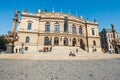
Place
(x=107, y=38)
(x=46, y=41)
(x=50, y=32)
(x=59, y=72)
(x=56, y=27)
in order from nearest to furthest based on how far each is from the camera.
A: (x=59, y=72)
(x=46, y=41)
(x=50, y=32)
(x=56, y=27)
(x=107, y=38)

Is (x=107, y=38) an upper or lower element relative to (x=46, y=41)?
upper

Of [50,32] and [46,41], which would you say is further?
[50,32]

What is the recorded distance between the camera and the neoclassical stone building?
3272cm

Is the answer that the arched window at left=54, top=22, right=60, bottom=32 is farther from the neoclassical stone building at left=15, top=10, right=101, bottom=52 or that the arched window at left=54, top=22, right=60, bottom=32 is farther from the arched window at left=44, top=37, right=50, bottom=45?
the arched window at left=44, top=37, right=50, bottom=45

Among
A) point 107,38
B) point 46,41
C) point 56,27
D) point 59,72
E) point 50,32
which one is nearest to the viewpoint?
point 59,72

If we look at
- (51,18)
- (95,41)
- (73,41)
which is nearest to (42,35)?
(51,18)

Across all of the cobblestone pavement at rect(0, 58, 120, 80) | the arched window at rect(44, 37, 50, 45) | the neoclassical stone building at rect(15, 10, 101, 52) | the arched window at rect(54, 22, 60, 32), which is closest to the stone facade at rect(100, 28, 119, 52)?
the neoclassical stone building at rect(15, 10, 101, 52)

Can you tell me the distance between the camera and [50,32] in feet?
113

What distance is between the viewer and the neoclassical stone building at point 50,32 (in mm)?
32719

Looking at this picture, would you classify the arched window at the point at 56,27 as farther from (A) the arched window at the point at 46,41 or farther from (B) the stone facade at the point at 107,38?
(B) the stone facade at the point at 107,38

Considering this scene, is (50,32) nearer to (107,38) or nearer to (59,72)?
(59,72)

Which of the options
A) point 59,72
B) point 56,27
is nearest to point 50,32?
point 56,27

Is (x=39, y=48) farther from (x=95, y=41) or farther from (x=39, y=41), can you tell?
(x=95, y=41)

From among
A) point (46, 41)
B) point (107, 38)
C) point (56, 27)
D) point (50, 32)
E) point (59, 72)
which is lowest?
point (59, 72)
